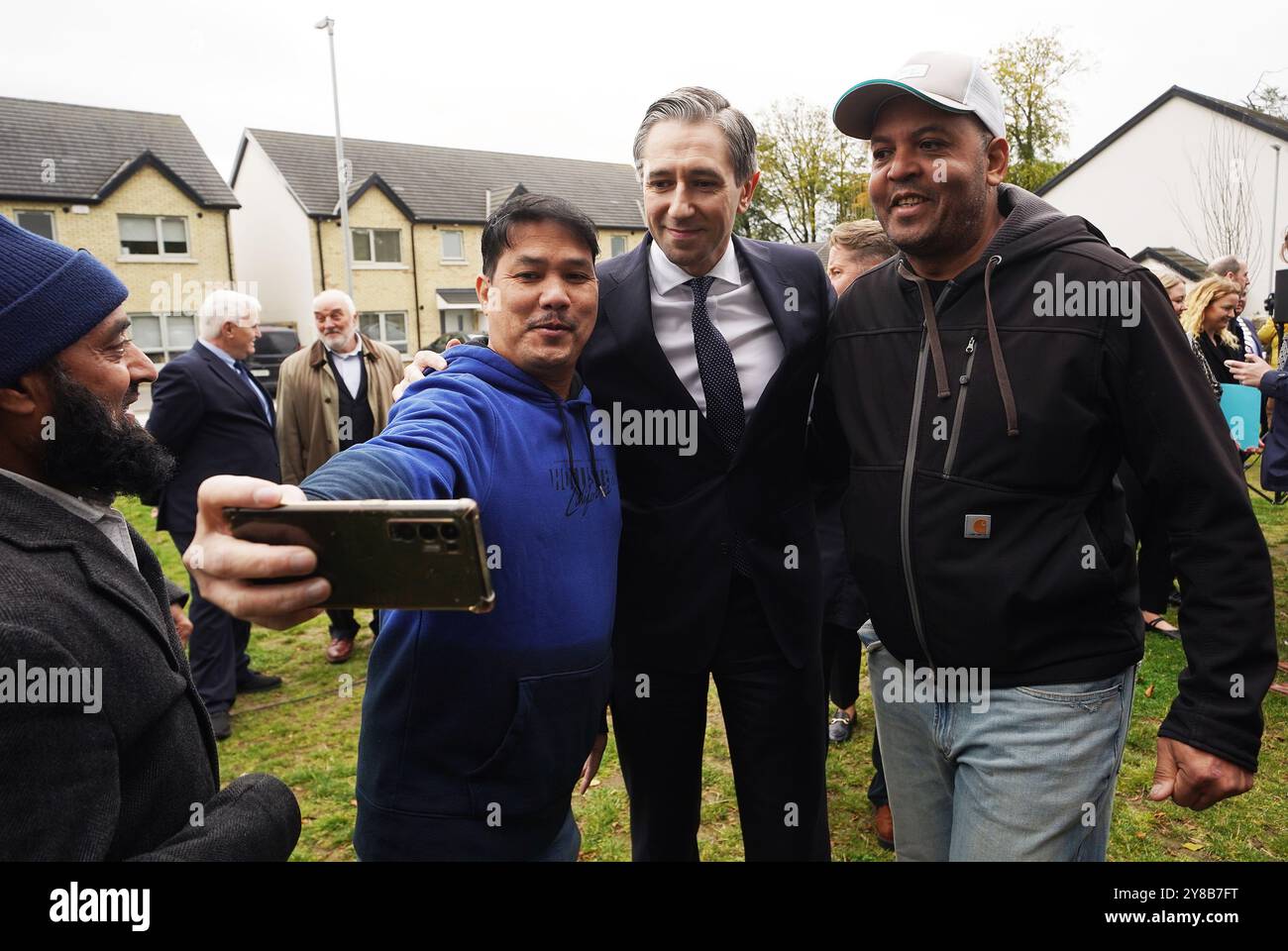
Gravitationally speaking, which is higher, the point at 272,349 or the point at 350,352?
the point at 272,349

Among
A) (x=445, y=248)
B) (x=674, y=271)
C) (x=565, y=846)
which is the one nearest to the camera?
Answer: (x=565, y=846)

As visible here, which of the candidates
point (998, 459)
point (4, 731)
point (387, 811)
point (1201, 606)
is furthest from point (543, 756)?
point (1201, 606)

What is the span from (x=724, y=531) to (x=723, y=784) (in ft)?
7.89

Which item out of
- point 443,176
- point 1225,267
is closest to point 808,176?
point 443,176

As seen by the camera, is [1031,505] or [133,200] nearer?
[1031,505]

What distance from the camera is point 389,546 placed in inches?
47.3

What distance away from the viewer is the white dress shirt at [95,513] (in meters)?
1.83

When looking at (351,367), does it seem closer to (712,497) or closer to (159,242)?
(712,497)

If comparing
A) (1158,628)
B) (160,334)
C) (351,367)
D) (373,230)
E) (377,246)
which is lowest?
(1158,628)

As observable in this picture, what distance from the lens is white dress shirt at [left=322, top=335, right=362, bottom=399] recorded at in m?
6.90

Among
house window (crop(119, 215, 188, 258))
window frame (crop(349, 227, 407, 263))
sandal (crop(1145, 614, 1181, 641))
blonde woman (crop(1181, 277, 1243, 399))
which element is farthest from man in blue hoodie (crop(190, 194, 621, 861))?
window frame (crop(349, 227, 407, 263))

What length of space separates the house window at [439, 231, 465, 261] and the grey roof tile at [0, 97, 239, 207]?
28.1ft

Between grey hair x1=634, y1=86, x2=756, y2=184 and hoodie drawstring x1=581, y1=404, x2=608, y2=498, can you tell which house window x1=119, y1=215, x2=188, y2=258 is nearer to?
grey hair x1=634, y1=86, x2=756, y2=184

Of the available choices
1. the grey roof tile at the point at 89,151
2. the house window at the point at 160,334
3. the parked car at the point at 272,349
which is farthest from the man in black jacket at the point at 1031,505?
the grey roof tile at the point at 89,151
